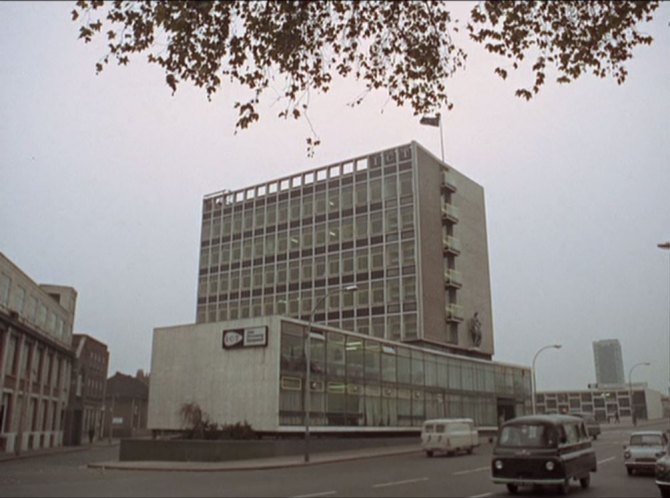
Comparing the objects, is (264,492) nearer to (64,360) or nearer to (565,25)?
(565,25)

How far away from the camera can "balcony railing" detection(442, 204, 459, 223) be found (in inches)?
2525

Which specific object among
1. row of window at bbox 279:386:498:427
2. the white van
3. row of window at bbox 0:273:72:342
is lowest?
the white van

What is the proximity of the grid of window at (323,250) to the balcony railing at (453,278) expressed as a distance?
528cm

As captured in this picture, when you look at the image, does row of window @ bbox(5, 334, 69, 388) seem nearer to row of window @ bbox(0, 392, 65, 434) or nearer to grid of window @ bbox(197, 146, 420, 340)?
row of window @ bbox(0, 392, 65, 434)

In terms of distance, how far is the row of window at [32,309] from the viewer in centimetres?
4750

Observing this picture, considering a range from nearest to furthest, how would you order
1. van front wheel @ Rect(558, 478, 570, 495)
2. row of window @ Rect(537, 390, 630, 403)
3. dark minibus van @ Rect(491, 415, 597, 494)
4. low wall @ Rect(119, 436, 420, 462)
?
dark minibus van @ Rect(491, 415, 597, 494), van front wheel @ Rect(558, 478, 570, 495), low wall @ Rect(119, 436, 420, 462), row of window @ Rect(537, 390, 630, 403)

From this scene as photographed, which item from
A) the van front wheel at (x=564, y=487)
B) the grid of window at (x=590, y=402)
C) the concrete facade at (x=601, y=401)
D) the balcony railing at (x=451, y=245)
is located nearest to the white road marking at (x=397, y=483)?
the van front wheel at (x=564, y=487)

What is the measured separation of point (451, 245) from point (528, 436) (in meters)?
47.3

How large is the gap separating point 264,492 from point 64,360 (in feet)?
172

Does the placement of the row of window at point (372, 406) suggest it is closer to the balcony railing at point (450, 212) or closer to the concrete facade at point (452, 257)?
the concrete facade at point (452, 257)

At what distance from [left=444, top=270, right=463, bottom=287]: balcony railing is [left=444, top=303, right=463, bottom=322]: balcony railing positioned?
1.97 metres

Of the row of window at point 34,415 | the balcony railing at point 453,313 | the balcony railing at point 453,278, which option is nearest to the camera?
the row of window at point 34,415

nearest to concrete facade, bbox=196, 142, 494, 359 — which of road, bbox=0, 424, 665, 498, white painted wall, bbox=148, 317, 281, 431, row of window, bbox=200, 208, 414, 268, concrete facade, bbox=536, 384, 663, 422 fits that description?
row of window, bbox=200, 208, 414, 268

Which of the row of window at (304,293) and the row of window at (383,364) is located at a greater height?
the row of window at (304,293)
